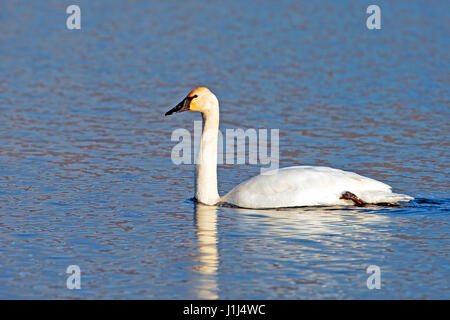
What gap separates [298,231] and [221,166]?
435cm

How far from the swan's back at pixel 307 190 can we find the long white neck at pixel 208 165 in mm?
553

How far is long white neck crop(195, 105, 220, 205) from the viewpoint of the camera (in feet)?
42.4

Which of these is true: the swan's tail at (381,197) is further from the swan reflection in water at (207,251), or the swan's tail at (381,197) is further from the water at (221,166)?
the swan reflection in water at (207,251)

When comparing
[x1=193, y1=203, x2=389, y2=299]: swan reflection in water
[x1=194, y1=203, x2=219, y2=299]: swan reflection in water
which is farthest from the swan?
[x1=194, y1=203, x2=219, y2=299]: swan reflection in water

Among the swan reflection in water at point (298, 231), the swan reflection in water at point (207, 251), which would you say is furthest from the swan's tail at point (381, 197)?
the swan reflection in water at point (207, 251)

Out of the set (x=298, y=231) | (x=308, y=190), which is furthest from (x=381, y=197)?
(x=298, y=231)

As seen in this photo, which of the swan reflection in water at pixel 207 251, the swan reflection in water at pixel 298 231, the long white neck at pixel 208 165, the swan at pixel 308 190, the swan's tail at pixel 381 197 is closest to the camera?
the swan reflection in water at pixel 207 251

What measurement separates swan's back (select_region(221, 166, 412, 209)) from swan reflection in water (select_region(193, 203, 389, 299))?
0.11 meters

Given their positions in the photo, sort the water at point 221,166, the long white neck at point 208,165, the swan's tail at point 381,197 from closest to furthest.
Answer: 1. the water at point 221,166
2. the swan's tail at point 381,197
3. the long white neck at point 208,165

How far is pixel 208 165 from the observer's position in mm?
13062

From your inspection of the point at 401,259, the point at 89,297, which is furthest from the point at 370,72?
the point at 89,297

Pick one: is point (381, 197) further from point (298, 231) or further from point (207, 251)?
point (207, 251)

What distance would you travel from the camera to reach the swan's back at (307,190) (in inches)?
490

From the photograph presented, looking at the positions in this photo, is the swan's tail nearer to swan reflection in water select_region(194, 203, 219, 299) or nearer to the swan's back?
the swan's back
